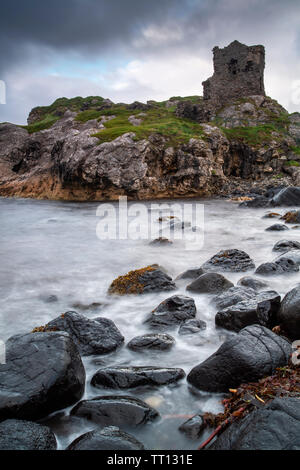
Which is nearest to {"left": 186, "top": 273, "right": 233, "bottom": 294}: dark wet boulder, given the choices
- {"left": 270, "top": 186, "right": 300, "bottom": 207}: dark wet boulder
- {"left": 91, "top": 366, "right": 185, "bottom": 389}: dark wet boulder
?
{"left": 91, "top": 366, "right": 185, "bottom": 389}: dark wet boulder

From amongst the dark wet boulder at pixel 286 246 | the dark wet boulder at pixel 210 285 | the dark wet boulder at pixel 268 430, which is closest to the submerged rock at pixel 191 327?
the dark wet boulder at pixel 210 285

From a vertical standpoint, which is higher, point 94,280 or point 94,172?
point 94,172

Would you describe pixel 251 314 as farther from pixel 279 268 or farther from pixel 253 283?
pixel 279 268

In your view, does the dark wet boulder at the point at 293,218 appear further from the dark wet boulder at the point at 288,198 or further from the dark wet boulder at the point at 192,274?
the dark wet boulder at the point at 192,274

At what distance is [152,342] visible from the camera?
361cm

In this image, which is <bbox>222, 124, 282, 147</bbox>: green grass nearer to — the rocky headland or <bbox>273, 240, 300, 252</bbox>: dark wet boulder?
the rocky headland

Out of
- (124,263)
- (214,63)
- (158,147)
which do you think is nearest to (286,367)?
(124,263)

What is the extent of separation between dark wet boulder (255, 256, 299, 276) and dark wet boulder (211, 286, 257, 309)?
4.39 feet

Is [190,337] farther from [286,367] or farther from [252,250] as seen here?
[252,250]

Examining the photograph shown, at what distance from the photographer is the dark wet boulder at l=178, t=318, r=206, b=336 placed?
385cm

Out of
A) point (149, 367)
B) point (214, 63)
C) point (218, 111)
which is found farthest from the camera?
point (214, 63)

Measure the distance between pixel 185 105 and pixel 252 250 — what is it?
89.8ft

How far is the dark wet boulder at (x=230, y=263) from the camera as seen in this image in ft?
20.2
